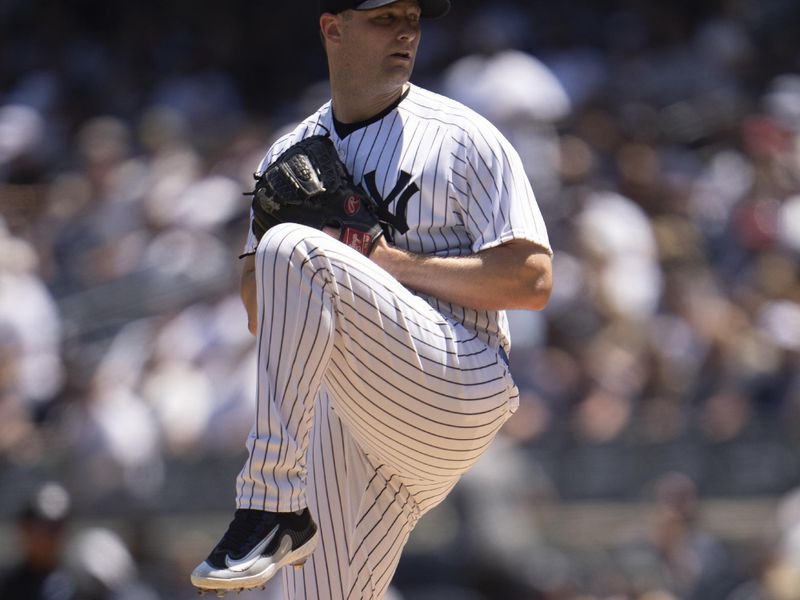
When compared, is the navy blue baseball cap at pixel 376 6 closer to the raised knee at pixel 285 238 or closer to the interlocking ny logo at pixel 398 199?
the interlocking ny logo at pixel 398 199

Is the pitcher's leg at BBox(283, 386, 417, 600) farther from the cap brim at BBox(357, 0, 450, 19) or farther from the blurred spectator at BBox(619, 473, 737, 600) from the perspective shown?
the blurred spectator at BBox(619, 473, 737, 600)

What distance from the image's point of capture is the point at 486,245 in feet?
11.4

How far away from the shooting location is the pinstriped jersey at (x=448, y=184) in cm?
351

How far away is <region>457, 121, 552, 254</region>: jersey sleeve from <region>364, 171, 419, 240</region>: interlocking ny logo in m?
0.13

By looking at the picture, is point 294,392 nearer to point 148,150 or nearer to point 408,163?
point 408,163

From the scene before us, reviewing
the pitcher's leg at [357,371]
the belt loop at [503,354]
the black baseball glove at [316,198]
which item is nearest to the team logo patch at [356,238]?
the black baseball glove at [316,198]

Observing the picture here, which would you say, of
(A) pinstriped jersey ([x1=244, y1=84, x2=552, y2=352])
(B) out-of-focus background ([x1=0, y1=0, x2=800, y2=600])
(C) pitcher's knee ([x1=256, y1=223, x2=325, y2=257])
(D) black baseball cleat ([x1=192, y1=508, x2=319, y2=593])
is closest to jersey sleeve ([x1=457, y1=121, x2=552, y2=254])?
(A) pinstriped jersey ([x1=244, y1=84, x2=552, y2=352])

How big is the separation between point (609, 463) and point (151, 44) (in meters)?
7.46

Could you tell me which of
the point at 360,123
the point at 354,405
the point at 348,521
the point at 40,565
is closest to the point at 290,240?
the point at 354,405

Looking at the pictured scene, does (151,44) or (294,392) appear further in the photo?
(151,44)

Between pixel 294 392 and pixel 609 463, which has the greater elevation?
pixel 294 392

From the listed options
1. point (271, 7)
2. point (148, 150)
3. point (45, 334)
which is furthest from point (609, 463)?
point (271, 7)

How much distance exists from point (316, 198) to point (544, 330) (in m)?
4.72

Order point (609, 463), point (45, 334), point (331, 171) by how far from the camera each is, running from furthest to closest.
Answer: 1. point (45, 334)
2. point (609, 463)
3. point (331, 171)
